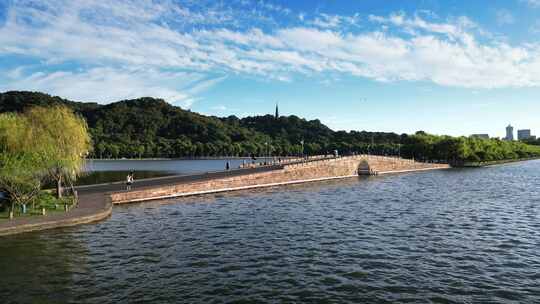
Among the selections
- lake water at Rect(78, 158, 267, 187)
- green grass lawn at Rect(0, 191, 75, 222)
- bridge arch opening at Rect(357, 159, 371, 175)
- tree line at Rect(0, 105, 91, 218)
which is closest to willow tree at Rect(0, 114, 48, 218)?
tree line at Rect(0, 105, 91, 218)

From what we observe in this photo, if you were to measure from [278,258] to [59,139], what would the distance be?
26.6m

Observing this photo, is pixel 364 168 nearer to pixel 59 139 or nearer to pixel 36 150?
pixel 59 139

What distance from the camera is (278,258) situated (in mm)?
23703

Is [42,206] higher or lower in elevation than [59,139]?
lower

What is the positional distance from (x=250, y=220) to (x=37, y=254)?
671 inches

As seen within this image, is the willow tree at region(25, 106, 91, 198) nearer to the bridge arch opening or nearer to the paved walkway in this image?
the paved walkway

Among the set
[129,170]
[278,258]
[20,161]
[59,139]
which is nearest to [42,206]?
[20,161]

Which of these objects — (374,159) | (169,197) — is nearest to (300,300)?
(169,197)

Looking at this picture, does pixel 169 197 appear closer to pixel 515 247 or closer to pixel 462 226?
pixel 462 226

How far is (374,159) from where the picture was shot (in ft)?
324

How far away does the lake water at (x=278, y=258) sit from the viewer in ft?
59.5

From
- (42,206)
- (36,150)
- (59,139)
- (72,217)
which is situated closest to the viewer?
(72,217)

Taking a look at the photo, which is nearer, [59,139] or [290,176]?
[59,139]

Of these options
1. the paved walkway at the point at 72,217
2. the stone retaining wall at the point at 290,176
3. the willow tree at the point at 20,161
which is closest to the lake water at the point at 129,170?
the stone retaining wall at the point at 290,176
